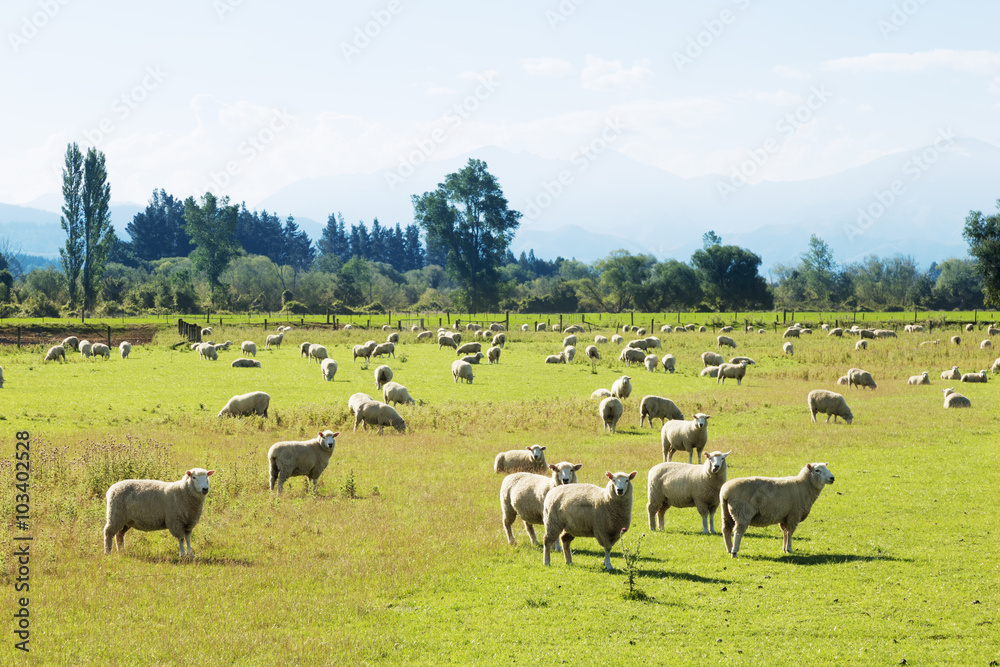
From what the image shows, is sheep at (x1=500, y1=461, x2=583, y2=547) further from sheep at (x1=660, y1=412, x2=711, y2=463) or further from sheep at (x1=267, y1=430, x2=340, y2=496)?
sheep at (x1=660, y1=412, x2=711, y2=463)

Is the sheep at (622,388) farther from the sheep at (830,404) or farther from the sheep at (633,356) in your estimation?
the sheep at (633,356)

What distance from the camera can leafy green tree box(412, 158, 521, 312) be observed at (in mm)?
109000

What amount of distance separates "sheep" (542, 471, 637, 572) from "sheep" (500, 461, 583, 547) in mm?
402

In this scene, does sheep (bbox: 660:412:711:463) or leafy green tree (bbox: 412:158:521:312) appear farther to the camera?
leafy green tree (bbox: 412:158:521:312)

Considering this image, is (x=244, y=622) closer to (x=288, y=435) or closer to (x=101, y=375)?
(x=288, y=435)

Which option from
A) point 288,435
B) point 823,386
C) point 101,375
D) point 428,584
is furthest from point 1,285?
point 428,584

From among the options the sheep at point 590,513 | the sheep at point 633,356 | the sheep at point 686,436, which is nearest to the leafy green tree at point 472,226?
the sheep at point 633,356

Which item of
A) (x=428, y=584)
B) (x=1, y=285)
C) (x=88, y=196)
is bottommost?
(x=428, y=584)

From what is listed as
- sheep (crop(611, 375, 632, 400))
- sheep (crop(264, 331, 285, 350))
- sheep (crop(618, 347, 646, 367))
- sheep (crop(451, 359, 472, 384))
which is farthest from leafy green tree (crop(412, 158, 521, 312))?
sheep (crop(611, 375, 632, 400))

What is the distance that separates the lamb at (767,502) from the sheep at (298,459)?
8.11 m

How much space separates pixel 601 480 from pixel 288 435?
10.1 m

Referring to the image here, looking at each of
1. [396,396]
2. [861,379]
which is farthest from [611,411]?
[861,379]

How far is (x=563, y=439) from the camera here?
883 inches

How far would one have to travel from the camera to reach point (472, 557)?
38.9 ft
